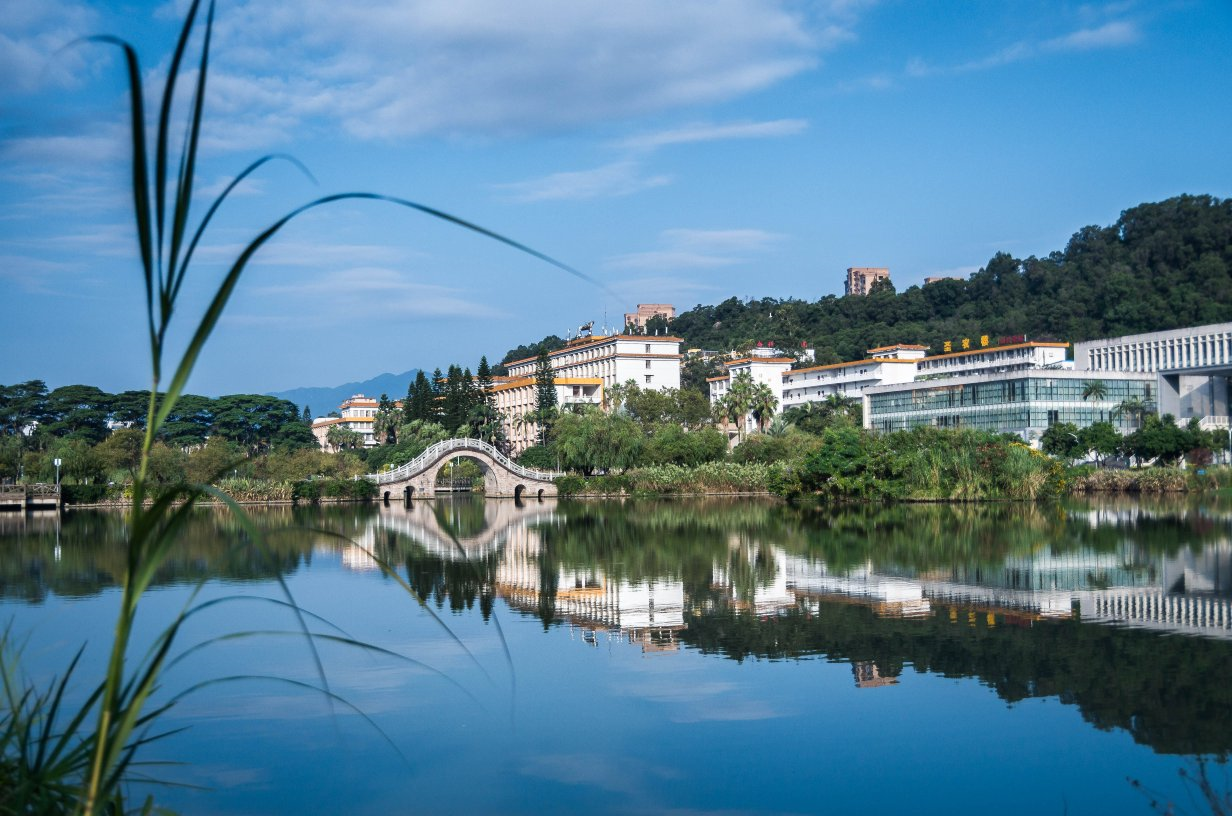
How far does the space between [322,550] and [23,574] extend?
814 centimetres

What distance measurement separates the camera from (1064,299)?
3406 inches

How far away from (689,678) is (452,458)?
48755 mm

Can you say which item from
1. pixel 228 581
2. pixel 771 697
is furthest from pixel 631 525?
pixel 771 697

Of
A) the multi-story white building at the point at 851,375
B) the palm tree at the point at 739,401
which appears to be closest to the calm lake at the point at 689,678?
the palm tree at the point at 739,401

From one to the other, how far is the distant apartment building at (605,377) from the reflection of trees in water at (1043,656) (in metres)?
71.8

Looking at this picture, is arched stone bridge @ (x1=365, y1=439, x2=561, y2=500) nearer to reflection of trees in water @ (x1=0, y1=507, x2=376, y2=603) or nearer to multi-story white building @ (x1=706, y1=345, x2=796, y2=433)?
reflection of trees in water @ (x1=0, y1=507, x2=376, y2=603)

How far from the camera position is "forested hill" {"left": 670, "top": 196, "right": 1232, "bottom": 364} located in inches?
2926

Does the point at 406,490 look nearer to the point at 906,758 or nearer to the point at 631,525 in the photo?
the point at 631,525

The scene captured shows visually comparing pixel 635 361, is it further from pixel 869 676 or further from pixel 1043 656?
pixel 869 676

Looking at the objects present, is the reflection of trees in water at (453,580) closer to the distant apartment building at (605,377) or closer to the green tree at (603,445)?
the green tree at (603,445)

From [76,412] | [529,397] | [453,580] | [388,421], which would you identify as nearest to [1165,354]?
[529,397]

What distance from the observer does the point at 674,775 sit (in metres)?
7.71

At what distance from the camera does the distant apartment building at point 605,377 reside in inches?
3467

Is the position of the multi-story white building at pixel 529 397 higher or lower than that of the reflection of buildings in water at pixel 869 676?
higher
